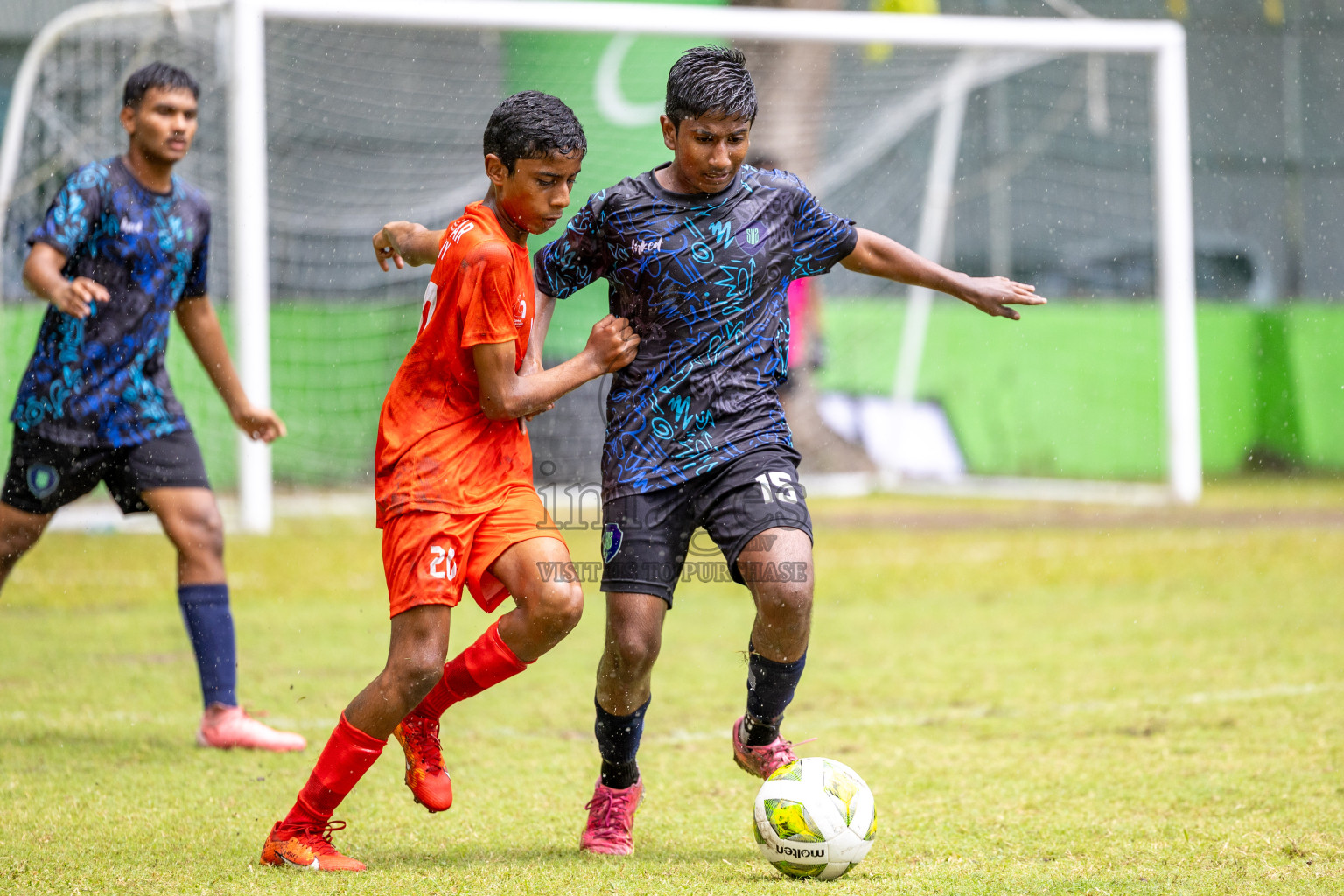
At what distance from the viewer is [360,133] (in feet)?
37.0

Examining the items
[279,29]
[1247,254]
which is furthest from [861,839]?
[1247,254]

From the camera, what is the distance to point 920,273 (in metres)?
4.04

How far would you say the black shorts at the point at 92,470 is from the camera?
4977 mm

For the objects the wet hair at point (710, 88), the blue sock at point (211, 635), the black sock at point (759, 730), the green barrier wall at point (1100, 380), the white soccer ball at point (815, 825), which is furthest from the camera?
the green barrier wall at point (1100, 380)

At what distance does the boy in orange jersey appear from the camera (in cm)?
357

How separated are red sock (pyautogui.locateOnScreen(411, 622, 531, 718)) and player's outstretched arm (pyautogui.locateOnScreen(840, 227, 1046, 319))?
56.9 inches

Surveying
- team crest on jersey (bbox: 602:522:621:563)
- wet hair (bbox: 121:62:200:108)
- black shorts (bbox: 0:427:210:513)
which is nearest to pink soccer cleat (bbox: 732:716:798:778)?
team crest on jersey (bbox: 602:522:621:563)

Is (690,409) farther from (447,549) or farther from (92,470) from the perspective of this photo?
(92,470)

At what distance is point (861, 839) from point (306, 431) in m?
9.17

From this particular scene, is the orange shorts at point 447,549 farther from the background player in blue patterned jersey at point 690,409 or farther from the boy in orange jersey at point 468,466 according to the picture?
the background player in blue patterned jersey at point 690,409

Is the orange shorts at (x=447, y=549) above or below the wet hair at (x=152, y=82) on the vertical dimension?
below

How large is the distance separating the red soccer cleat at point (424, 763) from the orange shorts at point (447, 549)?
409mm

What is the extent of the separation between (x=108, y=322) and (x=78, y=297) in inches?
19.8

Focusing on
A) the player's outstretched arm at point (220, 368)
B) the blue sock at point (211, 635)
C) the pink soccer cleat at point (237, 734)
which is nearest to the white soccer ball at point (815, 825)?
the pink soccer cleat at point (237, 734)
